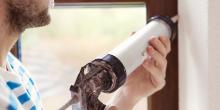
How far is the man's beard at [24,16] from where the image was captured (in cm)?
74

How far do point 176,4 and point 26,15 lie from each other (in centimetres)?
38

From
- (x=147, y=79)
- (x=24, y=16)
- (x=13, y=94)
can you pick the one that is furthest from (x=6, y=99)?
(x=147, y=79)

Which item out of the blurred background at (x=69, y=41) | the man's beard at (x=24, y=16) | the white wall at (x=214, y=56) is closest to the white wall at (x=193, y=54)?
the white wall at (x=214, y=56)

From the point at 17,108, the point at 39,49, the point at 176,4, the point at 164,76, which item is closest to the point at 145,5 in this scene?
the point at 176,4

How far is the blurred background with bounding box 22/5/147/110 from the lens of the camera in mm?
1006

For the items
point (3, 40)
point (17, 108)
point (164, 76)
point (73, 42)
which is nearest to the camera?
point (17, 108)

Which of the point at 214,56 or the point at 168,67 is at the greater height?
the point at 214,56

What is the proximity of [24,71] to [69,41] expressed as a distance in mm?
193

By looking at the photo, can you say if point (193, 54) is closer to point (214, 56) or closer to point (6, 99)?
point (214, 56)

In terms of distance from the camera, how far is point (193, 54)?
30.8 inches

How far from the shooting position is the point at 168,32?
2.73 ft

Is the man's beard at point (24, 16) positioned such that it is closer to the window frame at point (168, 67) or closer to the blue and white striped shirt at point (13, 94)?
the blue and white striped shirt at point (13, 94)

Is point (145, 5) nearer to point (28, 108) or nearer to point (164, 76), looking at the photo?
point (164, 76)

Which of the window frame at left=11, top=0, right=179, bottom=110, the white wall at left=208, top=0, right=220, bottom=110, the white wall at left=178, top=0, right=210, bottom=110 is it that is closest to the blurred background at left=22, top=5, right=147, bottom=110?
the window frame at left=11, top=0, right=179, bottom=110
